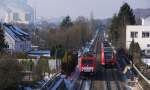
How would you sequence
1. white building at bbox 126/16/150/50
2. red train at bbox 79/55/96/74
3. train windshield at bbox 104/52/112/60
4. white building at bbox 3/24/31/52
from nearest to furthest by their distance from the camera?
red train at bbox 79/55/96/74 < train windshield at bbox 104/52/112/60 < white building at bbox 3/24/31/52 < white building at bbox 126/16/150/50

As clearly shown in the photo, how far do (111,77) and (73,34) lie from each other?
135 ft

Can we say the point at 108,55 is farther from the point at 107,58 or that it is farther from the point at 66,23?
the point at 66,23

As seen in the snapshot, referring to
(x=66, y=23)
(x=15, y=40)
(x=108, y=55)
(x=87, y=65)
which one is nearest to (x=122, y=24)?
(x=15, y=40)

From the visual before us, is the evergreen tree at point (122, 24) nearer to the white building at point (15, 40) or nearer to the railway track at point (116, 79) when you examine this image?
the white building at point (15, 40)

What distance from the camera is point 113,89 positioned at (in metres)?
31.8

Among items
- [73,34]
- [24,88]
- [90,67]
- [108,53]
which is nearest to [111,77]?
[90,67]

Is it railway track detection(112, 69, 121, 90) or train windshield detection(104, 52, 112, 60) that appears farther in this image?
train windshield detection(104, 52, 112, 60)

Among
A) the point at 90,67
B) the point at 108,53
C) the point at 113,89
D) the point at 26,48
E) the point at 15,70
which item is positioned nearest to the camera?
the point at 15,70

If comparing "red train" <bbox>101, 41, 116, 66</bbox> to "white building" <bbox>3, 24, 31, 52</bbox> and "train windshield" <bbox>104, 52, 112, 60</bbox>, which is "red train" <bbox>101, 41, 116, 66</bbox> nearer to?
"train windshield" <bbox>104, 52, 112, 60</bbox>

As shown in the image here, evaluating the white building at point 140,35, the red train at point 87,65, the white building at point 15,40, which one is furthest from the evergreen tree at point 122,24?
the red train at point 87,65

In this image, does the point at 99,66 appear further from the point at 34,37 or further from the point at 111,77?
the point at 34,37

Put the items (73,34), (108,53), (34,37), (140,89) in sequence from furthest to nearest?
1. (34,37)
2. (73,34)
3. (108,53)
4. (140,89)

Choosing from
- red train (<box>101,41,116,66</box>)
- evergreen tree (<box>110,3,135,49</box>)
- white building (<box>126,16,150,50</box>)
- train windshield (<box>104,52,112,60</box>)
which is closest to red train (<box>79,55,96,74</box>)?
red train (<box>101,41,116,66</box>)

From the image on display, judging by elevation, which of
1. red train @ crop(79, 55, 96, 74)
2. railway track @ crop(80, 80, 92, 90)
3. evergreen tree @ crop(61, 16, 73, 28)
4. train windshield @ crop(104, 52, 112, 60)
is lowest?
railway track @ crop(80, 80, 92, 90)
